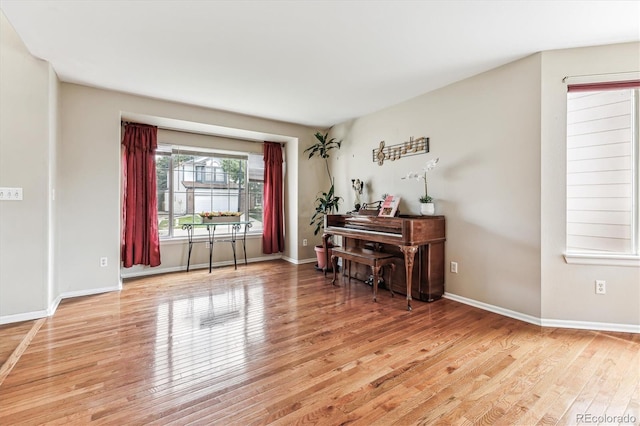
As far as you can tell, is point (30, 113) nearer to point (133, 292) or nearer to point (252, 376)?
point (133, 292)

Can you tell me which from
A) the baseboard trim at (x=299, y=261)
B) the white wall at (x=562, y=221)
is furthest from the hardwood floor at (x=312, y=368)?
the baseboard trim at (x=299, y=261)

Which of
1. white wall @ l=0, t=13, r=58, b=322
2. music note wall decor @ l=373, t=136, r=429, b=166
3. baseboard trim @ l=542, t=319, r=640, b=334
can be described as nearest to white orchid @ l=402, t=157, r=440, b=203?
music note wall decor @ l=373, t=136, r=429, b=166

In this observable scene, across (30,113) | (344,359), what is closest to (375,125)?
(344,359)

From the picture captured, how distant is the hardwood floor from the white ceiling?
247cm

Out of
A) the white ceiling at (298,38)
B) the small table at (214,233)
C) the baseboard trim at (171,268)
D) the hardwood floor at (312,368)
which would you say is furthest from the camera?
the small table at (214,233)

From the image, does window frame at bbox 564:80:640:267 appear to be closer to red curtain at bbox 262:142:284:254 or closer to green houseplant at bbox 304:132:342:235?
green houseplant at bbox 304:132:342:235

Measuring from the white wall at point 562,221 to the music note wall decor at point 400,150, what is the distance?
4.15 ft

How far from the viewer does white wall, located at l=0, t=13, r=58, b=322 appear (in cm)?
269

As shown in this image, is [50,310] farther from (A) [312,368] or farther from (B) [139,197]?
(A) [312,368]

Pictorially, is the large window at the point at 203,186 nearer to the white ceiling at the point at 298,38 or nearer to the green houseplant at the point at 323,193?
the green houseplant at the point at 323,193

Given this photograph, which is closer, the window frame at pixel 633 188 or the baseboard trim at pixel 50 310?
the window frame at pixel 633 188

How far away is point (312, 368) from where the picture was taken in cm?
196

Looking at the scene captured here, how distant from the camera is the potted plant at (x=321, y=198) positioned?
4760mm

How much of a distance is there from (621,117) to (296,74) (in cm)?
302
